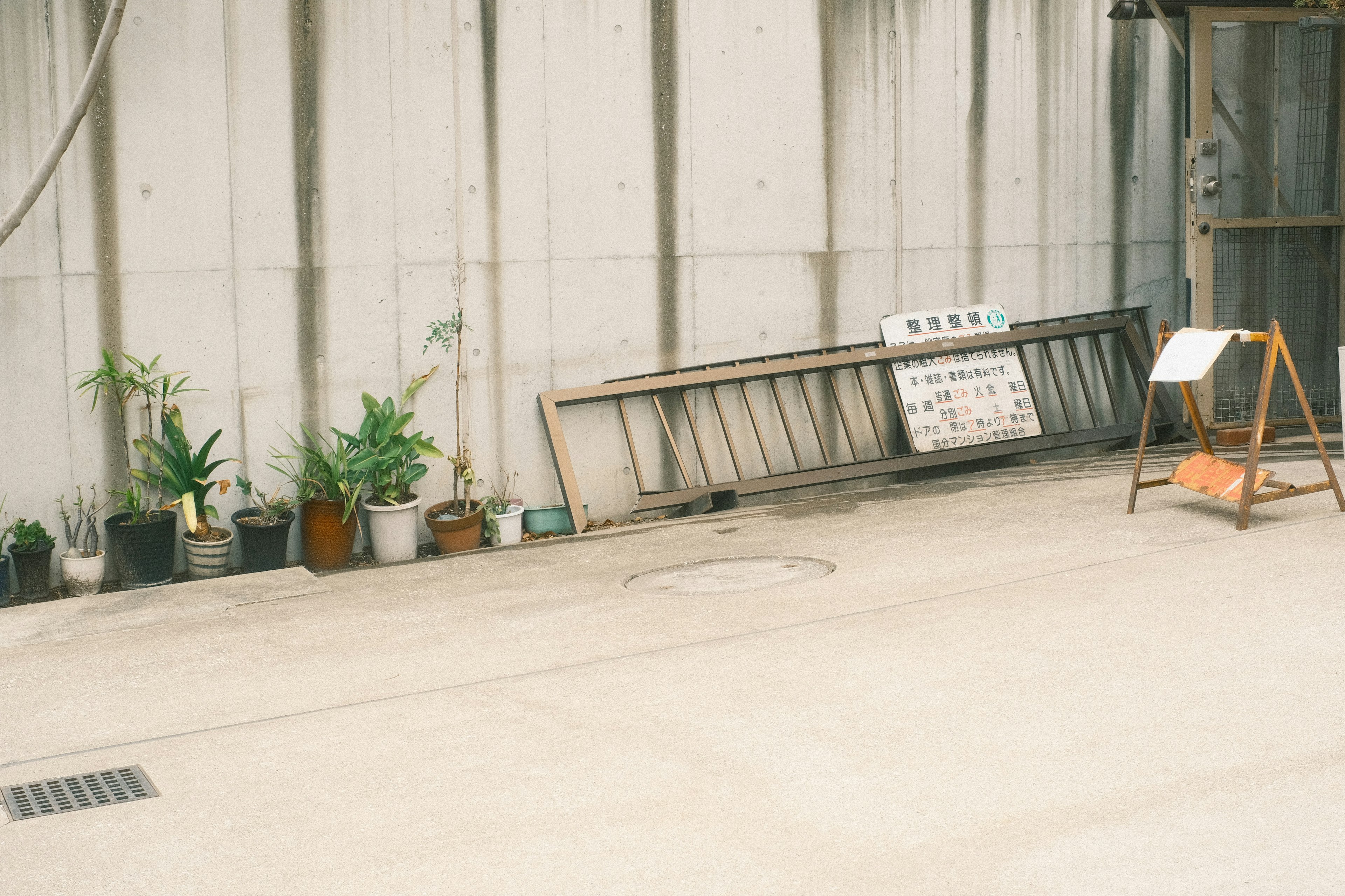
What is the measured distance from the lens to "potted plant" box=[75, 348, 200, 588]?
6262mm

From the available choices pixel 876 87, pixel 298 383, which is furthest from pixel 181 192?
pixel 876 87

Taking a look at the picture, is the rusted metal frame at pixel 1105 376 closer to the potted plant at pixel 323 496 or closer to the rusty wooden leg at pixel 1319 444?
the rusty wooden leg at pixel 1319 444

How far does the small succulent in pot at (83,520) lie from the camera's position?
6348 mm

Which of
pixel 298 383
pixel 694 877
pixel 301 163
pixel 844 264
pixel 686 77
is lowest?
pixel 694 877

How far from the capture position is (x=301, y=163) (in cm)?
679

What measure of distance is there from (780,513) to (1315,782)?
4414mm

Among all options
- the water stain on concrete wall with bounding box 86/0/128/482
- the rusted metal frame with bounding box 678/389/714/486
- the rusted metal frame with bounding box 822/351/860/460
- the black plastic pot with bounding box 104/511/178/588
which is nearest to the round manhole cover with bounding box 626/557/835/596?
the rusted metal frame with bounding box 678/389/714/486

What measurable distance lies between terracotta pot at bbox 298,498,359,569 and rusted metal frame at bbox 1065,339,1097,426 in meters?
5.12

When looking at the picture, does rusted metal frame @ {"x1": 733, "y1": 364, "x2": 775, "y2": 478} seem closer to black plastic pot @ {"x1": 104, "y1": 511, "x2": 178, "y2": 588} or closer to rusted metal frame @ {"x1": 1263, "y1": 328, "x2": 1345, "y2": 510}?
rusted metal frame @ {"x1": 1263, "y1": 328, "x2": 1345, "y2": 510}

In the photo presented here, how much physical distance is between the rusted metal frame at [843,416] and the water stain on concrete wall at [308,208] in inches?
127

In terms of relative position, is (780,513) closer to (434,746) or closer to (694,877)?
(434,746)

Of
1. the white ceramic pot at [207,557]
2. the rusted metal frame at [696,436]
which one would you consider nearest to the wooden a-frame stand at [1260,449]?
the rusted metal frame at [696,436]

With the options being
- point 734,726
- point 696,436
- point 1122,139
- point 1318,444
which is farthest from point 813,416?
point 734,726

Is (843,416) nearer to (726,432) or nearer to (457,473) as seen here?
(726,432)
